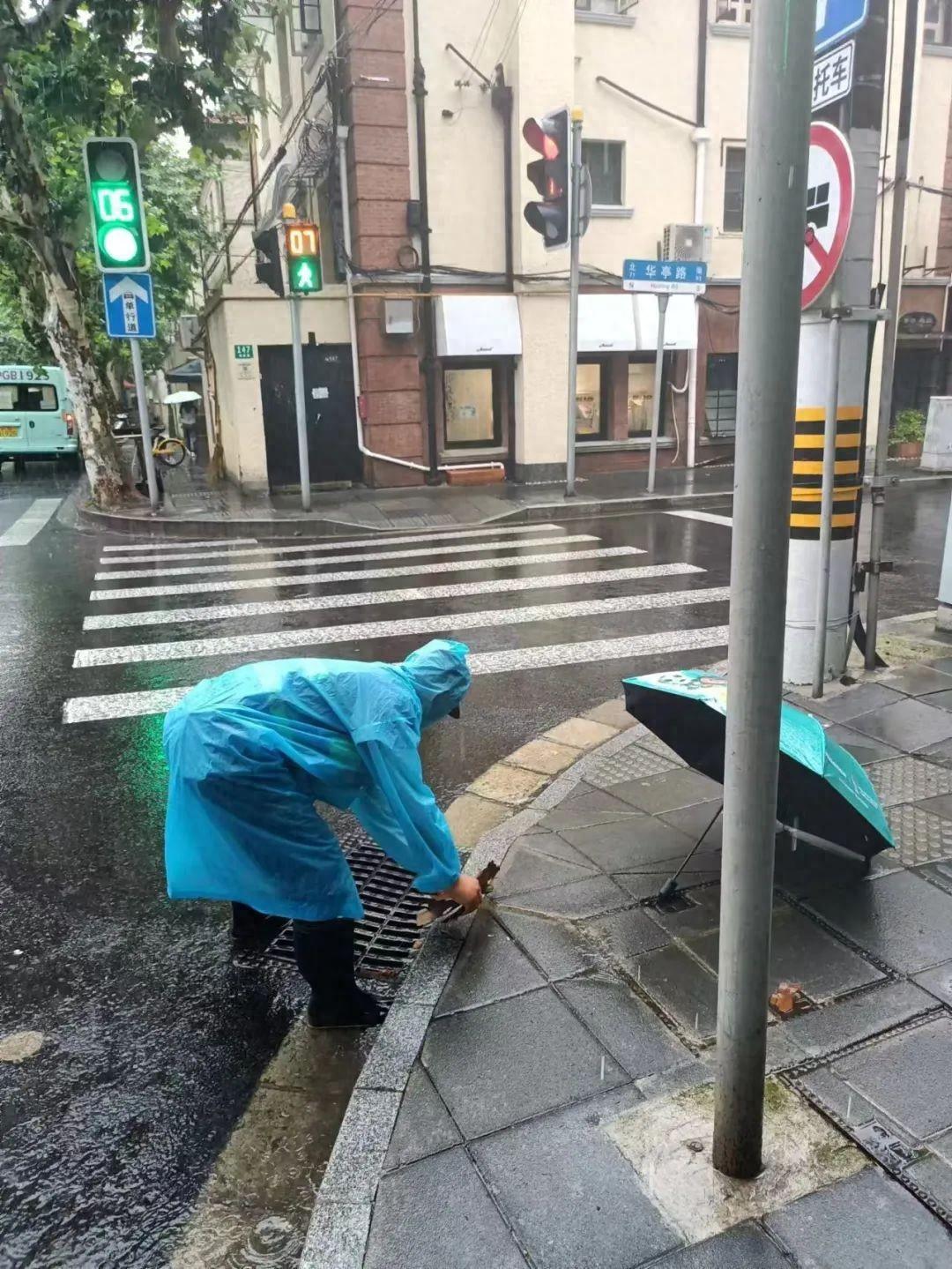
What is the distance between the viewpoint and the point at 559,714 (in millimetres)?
5926

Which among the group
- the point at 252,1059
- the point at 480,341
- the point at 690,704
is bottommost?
the point at 252,1059

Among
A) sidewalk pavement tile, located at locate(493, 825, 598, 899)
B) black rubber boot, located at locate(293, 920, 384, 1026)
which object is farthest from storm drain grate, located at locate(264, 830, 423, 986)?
sidewalk pavement tile, located at locate(493, 825, 598, 899)

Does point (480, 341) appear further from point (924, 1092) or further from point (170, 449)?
point (924, 1092)

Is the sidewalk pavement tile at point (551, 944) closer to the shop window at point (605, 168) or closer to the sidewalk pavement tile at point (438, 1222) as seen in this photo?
the sidewalk pavement tile at point (438, 1222)

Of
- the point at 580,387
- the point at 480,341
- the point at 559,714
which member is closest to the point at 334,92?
the point at 480,341

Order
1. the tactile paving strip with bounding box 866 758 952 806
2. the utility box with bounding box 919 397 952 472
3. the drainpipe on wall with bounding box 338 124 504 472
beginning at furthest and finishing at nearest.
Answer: the utility box with bounding box 919 397 952 472 < the drainpipe on wall with bounding box 338 124 504 472 < the tactile paving strip with bounding box 866 758 952 806

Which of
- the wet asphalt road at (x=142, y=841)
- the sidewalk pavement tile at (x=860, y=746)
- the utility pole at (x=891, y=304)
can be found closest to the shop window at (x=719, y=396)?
the wet asphalt road at (x=142, y=841)

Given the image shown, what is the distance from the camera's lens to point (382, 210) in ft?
52.4

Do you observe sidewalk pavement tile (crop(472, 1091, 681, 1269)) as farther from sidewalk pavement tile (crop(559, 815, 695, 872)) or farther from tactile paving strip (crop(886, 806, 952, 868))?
tactile paving strip (crop(886, 806, 952, 868))

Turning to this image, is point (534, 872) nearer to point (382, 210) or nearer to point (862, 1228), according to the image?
point (862, 1228)

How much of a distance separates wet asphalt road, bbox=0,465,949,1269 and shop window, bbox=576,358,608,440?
7711 millimetres

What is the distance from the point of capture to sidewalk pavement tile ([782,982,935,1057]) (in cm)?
281

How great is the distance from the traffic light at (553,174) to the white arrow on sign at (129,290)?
556 cm

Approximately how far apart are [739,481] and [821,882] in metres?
2.25
